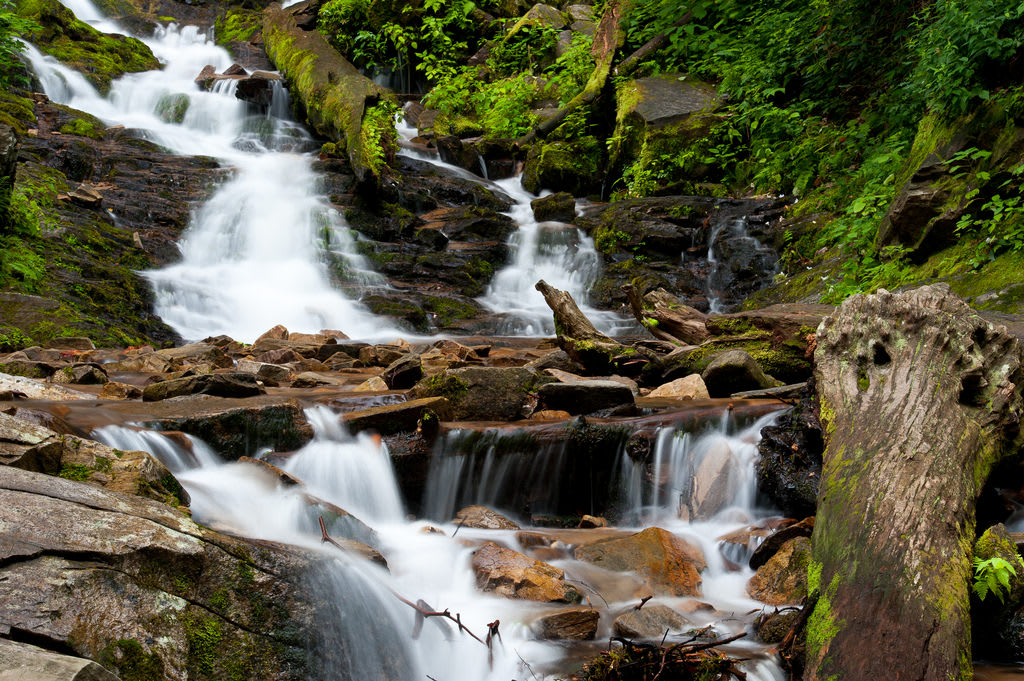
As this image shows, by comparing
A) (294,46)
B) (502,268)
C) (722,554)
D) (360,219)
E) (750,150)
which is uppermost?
(294,46)

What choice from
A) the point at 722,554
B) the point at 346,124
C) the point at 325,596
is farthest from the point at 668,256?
the point at 325,596

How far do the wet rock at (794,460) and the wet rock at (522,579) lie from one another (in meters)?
1.54

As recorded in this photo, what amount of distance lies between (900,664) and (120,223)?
40.8ft

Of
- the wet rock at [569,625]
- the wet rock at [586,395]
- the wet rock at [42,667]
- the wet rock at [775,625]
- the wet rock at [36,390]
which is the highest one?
the wet rock at [586,395]

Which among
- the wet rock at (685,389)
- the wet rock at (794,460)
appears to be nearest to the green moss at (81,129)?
the wet rock at (685,389)

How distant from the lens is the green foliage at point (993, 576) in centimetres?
256

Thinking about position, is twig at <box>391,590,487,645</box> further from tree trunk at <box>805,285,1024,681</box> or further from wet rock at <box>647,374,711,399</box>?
wet rock at <box>647,374,711,399</box>

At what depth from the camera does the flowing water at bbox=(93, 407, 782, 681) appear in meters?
2.70

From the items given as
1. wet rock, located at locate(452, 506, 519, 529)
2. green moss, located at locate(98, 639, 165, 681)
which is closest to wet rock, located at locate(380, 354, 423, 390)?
wet rock, located at locate(452, 506, 519, 529)

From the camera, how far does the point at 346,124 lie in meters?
14.2

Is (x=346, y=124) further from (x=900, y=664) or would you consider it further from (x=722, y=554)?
(x=900, y=664)

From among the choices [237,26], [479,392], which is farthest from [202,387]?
[237,26]

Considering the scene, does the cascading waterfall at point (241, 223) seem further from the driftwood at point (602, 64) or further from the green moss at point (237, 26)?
the green moss at point (237, 26)

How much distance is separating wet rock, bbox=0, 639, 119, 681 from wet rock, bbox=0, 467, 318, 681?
9.1 inches
